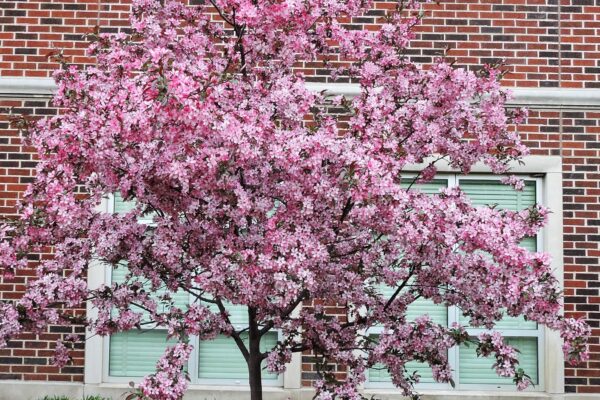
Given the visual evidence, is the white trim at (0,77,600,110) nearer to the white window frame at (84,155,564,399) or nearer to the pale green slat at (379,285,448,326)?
the white window frame at (84,155,564,399)

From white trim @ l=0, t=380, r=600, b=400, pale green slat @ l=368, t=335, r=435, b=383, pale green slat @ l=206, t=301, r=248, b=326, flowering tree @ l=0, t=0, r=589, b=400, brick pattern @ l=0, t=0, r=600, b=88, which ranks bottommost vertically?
white trim @ l=0, t=380, r=600, b=400

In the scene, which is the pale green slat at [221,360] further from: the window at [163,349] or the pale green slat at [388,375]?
the pale green slat at [388,375]

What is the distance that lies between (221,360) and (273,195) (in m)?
3.51

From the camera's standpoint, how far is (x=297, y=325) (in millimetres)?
4918

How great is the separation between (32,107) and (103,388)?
2749 mm

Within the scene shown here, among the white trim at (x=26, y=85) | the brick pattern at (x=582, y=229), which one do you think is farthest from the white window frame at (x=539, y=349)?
the white trim at (x=26, y=85)

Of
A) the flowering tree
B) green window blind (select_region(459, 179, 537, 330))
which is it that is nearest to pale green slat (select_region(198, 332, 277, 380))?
green window blind (select_region(459, 179, 537, 330))

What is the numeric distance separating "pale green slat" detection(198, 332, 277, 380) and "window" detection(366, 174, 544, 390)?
1.21 meters

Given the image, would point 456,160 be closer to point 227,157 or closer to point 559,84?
point 227,157

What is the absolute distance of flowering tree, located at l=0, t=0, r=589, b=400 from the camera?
165 inches

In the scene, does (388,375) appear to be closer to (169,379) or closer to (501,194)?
(501,194)

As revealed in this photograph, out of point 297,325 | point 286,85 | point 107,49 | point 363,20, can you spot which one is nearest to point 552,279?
point 297,325

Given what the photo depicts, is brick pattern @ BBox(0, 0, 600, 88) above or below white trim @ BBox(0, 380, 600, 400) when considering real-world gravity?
above

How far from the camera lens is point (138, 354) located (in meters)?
7.62
